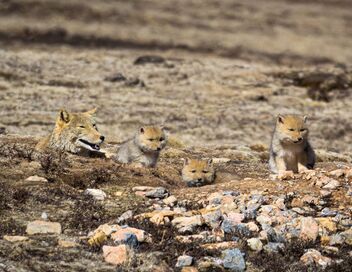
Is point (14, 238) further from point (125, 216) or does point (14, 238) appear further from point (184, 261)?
point (184, 261)

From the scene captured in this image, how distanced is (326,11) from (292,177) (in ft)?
189

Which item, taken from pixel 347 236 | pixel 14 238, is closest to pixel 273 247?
pixel 347 236

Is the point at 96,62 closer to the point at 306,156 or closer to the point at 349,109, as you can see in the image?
the point at 349,109

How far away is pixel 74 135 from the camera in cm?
1459

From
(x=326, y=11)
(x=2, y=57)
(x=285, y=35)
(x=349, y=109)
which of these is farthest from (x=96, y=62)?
(x=326, y=11)

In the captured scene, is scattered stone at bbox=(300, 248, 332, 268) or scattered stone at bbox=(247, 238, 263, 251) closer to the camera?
scattered stone at bbox=(300, 248, 332, 268)

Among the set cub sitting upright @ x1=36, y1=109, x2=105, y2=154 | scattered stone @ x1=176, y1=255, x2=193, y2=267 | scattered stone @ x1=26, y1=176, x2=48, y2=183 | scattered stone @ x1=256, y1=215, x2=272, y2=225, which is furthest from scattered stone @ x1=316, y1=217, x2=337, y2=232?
cub sitting upright @ x1=36, y1=109, x2=105, y2=154

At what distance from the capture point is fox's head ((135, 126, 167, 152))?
15125 mm

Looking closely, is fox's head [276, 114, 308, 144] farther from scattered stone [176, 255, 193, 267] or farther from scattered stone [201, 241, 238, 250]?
scattered stone [176, 255, 193, 267]

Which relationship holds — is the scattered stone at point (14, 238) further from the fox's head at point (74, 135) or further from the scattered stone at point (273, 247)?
the fox's head at point (74, 135)

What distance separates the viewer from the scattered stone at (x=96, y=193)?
11.3 meters

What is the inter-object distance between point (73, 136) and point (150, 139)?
1504 millimetres

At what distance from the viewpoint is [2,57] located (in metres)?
37.8

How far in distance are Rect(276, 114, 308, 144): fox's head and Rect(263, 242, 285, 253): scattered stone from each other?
4.28 m
